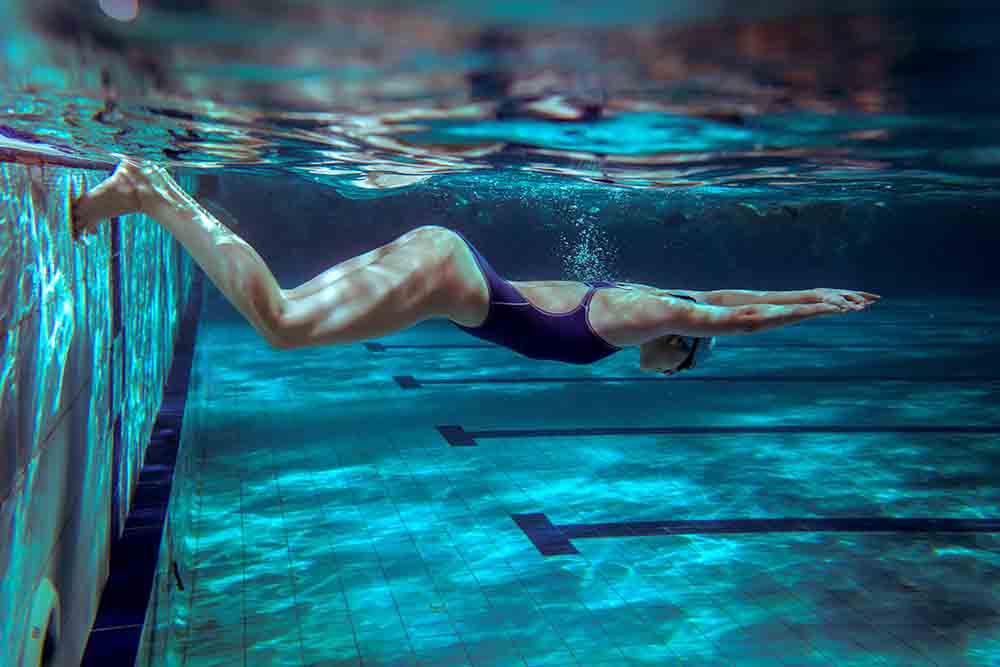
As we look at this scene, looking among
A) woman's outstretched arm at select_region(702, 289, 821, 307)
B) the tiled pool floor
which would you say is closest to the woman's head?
woman's outstretched arm at select_region(702, 289, 821, 307)

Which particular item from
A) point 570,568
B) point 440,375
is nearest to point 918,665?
point 570,568

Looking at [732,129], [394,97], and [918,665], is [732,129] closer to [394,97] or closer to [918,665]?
[394,97]

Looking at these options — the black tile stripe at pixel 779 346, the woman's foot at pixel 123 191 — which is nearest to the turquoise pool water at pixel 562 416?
the woman's foot at pixel 123 191

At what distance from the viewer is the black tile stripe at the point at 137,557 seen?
3.51 m

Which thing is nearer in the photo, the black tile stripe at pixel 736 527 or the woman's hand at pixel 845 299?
the woman's hand at pixel 845 299

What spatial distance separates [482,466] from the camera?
941 centimetres

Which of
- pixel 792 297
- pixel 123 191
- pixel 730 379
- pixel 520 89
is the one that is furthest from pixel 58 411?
pixel 730 379

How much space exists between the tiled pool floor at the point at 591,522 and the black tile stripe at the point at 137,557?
0.93m

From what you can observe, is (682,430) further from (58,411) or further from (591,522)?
(58,411)

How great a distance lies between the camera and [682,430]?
11.1 meters

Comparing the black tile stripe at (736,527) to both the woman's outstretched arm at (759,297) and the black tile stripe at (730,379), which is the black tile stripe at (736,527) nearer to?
the woman's outstretched arm at (759,297)

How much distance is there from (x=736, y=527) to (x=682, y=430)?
3.61m

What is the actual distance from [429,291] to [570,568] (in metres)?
3.92

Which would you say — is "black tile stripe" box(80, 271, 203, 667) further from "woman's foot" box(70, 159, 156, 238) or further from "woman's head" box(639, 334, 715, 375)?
"woman's head" box(639, 334, 715, 375)
